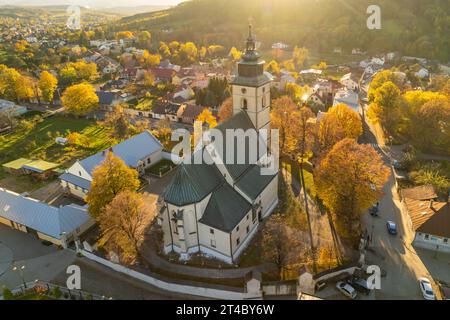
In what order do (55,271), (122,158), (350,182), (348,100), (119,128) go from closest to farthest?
(55,271) → (350,182) → (122,158) → (119,128) → (348,100)

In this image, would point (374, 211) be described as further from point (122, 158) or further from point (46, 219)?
point (46, 219)

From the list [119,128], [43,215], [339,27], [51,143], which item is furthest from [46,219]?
[339,27]

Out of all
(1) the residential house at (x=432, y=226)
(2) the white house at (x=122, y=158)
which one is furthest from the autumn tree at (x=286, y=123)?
(1) the residential house at (x=432, y=226)

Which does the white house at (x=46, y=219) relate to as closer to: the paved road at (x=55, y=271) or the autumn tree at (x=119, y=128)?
the paved road at (x=55, y=271)

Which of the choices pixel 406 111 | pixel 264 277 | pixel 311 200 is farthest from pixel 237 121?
pixel 406 111

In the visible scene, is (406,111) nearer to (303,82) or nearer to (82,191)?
(303,82)

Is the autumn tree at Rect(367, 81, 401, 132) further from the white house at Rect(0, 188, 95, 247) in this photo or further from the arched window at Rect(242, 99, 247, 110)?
the white house at Rect(0, 188, 95, 247)
